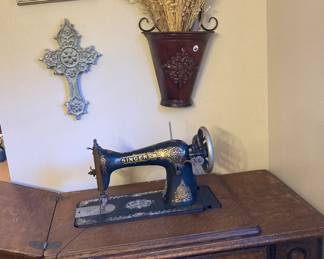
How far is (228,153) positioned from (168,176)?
397mm

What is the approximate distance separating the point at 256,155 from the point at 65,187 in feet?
2.53

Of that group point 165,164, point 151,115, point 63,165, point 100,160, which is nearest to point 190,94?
point 151,115

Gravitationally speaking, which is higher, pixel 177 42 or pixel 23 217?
pixel 177 42

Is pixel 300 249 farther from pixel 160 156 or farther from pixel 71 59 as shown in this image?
pixel 71 59

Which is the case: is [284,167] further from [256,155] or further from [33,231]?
[33,231]

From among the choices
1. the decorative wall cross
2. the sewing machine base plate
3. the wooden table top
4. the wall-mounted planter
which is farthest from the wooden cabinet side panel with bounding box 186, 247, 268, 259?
the decorative wall cross

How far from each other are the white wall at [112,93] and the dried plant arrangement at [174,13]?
84 millimetres

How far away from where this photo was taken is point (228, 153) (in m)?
1.63

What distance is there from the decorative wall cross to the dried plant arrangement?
25 cm

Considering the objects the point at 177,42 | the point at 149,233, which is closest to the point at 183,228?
the point at 149,233

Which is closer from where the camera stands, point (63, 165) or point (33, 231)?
point (33, 231)

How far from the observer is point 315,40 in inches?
47.5

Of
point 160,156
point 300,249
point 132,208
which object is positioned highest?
point 160,156

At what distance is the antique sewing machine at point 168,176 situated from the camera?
4.19ft
